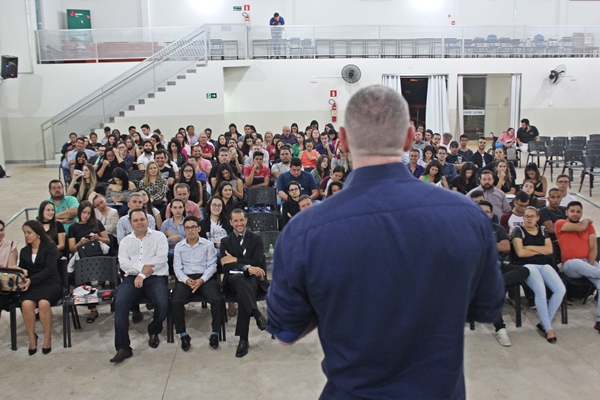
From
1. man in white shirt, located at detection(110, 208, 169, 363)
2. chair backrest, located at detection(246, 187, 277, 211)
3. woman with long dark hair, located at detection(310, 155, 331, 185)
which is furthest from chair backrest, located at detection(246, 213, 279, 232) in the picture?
woman with long dark hair, located at detection(310, 155, 331, 185)

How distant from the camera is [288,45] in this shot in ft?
50.9

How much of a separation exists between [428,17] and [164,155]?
45.6 ft

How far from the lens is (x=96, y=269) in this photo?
4.98 metres

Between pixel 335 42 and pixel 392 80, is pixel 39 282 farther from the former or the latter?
pixel 392 80

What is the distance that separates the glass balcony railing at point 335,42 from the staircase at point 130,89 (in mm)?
519

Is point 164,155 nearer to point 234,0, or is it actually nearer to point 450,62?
point 450,62

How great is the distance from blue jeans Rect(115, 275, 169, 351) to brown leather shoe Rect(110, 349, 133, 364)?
1.3 inches

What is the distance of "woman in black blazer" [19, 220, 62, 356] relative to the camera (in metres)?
4.52

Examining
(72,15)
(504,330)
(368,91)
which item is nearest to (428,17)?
(72,15)

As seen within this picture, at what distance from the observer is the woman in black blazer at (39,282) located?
4516 mm

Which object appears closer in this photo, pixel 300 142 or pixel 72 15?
pixel 300 142

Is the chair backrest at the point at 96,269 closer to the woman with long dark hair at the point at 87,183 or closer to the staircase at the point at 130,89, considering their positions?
the woman with long dark hair at the point at 87,183

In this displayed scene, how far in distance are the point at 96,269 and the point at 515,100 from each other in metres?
14.6

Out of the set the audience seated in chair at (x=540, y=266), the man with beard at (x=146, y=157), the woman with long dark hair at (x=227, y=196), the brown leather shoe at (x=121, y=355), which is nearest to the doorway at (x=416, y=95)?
the man with beard at (x=146, y=157)
